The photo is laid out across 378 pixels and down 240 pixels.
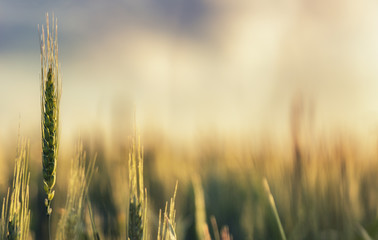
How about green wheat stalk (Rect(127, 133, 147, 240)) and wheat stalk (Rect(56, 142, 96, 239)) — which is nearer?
green wheat stalk (Rect(127, 133, 147, 240))

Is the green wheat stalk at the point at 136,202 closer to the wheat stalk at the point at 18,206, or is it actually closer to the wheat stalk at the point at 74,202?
the wheat stalk at the point at 74,202

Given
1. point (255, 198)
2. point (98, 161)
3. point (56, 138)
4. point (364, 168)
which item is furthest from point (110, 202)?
point (364, 168)

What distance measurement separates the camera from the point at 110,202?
217cm

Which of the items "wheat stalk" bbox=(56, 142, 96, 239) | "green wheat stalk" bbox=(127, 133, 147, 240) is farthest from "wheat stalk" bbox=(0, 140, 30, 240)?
"green wheat stalk" bbox=(127, 133, 147, 240)

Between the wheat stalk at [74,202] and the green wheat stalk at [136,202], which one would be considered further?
the wheat stalk at [74,202]

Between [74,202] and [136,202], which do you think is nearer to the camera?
[136,202]

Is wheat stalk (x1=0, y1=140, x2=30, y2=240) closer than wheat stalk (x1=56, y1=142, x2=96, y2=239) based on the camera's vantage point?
Yes

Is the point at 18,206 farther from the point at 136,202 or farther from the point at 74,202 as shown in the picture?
the point at 136,202

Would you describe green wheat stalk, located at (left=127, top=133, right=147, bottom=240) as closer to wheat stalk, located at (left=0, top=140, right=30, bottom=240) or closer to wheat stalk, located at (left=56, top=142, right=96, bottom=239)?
wheat stalk, located at (left=56, top=142, right=96, bottom=239)

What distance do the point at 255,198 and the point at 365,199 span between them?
519mm

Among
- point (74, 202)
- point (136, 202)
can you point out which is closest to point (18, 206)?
point (74, 202)

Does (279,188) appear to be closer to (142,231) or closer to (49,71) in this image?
(142,231)

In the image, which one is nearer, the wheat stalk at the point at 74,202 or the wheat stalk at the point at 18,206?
the wheat stalk at the point at 18,206

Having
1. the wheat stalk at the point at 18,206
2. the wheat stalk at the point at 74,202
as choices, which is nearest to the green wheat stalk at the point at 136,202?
the wheat stalk at the point at 74,202
